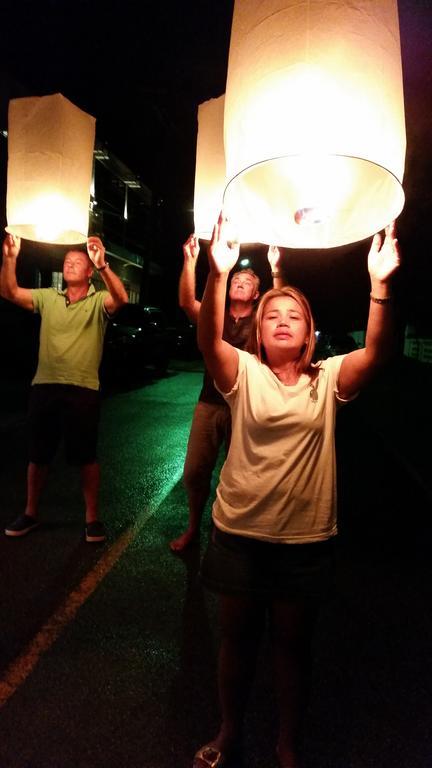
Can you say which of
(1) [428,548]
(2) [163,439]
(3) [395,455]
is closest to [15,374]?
(2) [163,439]

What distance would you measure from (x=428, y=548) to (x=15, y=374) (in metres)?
10.1

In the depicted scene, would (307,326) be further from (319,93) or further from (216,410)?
(216,410)

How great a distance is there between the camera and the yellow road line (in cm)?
242

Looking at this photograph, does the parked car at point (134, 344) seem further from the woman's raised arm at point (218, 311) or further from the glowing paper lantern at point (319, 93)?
the glowing paper lantern at point (319, 93)

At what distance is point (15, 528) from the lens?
13.1 feet

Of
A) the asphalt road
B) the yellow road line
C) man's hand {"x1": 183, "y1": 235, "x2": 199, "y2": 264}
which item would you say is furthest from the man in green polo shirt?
man's hand {"x1": 183, "y1": 235, "x2": 199, "y2": 264}

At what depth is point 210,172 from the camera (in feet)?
7.70

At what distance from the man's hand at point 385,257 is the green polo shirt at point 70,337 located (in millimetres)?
2395

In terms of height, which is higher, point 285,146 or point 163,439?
point 285,146

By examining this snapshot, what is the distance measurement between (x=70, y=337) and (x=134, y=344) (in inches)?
401

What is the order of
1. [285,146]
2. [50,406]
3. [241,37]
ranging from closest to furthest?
[285,146], [241,37], [50,406]

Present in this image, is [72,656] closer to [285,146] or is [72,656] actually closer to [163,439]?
[285,146]

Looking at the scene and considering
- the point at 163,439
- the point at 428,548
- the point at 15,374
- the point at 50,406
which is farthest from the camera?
the point at 15,374

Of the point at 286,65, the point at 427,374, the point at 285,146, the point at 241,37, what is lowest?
the point at 427,374
